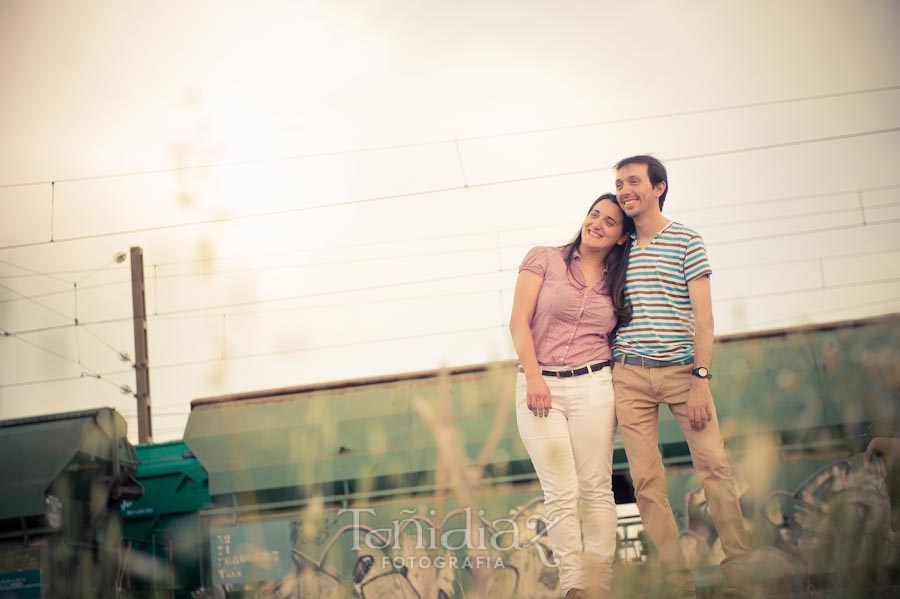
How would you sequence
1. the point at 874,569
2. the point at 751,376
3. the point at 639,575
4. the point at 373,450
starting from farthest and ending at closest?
the point at 373,450 < the point at 751,376 < the point at 639,575 < the point at 874,569

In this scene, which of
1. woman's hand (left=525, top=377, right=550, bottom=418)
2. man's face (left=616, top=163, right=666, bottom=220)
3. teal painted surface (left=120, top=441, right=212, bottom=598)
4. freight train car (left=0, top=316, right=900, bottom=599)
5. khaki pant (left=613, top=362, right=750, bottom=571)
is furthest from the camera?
teal painted surface (left=120, top=441, right=212, bottom=598)

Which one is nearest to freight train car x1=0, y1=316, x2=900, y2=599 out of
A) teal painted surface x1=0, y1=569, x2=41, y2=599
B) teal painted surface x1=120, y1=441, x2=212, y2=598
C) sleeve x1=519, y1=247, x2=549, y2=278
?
teal painted surface x1=0, y1=569, x2=41, y2=599

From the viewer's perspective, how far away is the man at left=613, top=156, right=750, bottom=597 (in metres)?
3.73

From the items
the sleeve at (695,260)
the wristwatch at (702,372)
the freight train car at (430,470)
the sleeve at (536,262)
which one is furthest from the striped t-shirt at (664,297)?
the freight train car at (430,470)

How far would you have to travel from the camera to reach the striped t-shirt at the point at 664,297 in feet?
12.7

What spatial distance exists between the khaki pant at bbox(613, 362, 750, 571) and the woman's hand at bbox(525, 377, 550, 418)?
348mm

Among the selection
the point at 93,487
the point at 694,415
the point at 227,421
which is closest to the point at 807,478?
the point at 694,415

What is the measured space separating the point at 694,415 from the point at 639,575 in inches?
29.8

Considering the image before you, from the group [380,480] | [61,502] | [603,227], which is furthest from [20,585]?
[603,227]

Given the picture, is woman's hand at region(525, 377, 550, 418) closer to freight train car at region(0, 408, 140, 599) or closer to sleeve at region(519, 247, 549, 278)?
sleeve at region(519, 247, 549, 278)

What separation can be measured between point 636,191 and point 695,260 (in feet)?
1.42

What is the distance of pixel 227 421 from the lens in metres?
11.2

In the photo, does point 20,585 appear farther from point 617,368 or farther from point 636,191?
point 636,191

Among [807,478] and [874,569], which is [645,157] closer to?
[874,569]
